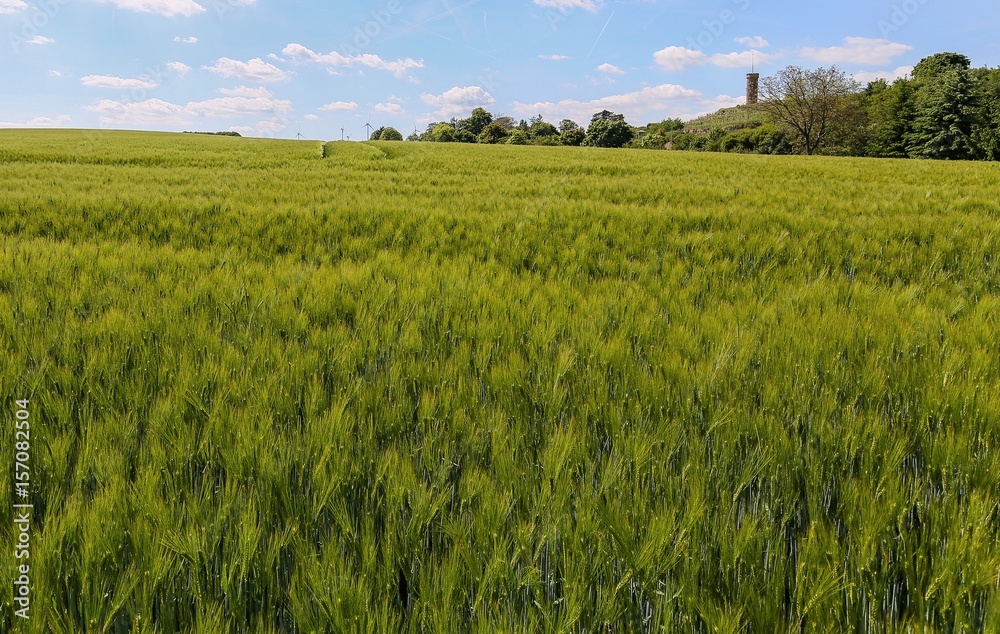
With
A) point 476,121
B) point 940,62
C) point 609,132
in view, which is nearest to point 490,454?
point 609,132

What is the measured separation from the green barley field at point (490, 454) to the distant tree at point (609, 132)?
6579 centimetres

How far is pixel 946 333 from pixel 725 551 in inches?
74.0

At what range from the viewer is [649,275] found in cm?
357

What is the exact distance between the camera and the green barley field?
3.04 ft

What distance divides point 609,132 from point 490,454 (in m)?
68.1

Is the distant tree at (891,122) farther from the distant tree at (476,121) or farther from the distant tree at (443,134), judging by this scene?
the distant tree at (476,121)

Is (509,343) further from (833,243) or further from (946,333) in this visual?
(833,243)

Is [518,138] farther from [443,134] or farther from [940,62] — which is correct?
[940,62]

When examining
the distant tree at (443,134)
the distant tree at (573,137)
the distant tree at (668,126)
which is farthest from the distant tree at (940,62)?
the distant tree at (443,134)

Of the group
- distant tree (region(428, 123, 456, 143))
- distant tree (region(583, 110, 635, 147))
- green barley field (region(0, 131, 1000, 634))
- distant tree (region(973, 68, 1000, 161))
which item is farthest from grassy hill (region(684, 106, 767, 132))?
green barley field (region(0, 131, 1000, 634))

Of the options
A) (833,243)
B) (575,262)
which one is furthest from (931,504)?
(833,243)

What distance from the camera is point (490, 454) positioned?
1356 millimetres

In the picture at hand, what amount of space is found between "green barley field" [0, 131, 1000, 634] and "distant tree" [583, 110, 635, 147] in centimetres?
6579

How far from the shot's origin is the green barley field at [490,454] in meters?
0.93
